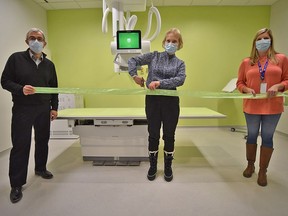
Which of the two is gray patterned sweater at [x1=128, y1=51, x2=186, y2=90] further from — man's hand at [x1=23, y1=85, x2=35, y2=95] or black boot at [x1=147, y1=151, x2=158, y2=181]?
man's hand at [x1=23, y1=85, x2=35, y2=95]

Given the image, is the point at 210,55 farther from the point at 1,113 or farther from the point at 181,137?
the point at 1,113

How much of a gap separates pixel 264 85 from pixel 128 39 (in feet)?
4.79

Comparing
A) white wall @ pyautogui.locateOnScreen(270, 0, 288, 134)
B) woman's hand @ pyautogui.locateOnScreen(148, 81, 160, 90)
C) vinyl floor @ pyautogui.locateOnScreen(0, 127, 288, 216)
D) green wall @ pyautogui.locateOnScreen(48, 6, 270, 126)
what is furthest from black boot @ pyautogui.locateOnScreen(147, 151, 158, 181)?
white wall @ pyautogui.locateOnScreen(270, 0, 288, 134)

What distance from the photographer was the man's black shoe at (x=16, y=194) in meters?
1.66

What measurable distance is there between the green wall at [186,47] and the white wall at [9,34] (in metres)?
0.80

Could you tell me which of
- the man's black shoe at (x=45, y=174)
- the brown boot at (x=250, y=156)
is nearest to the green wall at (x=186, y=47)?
the brown boot at (x=250, y=156)

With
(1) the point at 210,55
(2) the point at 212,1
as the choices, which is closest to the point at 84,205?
(1) the point at 210,55

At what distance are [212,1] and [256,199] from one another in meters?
3.65

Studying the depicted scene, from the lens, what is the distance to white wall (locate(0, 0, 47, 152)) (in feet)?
9.46

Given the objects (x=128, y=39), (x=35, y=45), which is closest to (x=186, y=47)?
(x=128, y=39)

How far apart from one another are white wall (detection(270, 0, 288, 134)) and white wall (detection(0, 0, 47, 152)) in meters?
4.72

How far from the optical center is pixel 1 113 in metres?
2.86

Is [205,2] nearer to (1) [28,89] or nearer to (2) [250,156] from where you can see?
(2) [250,156]

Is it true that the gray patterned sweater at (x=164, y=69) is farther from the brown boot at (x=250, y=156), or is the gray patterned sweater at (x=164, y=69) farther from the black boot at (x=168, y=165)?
the brown boot at (x=250, y=156)
